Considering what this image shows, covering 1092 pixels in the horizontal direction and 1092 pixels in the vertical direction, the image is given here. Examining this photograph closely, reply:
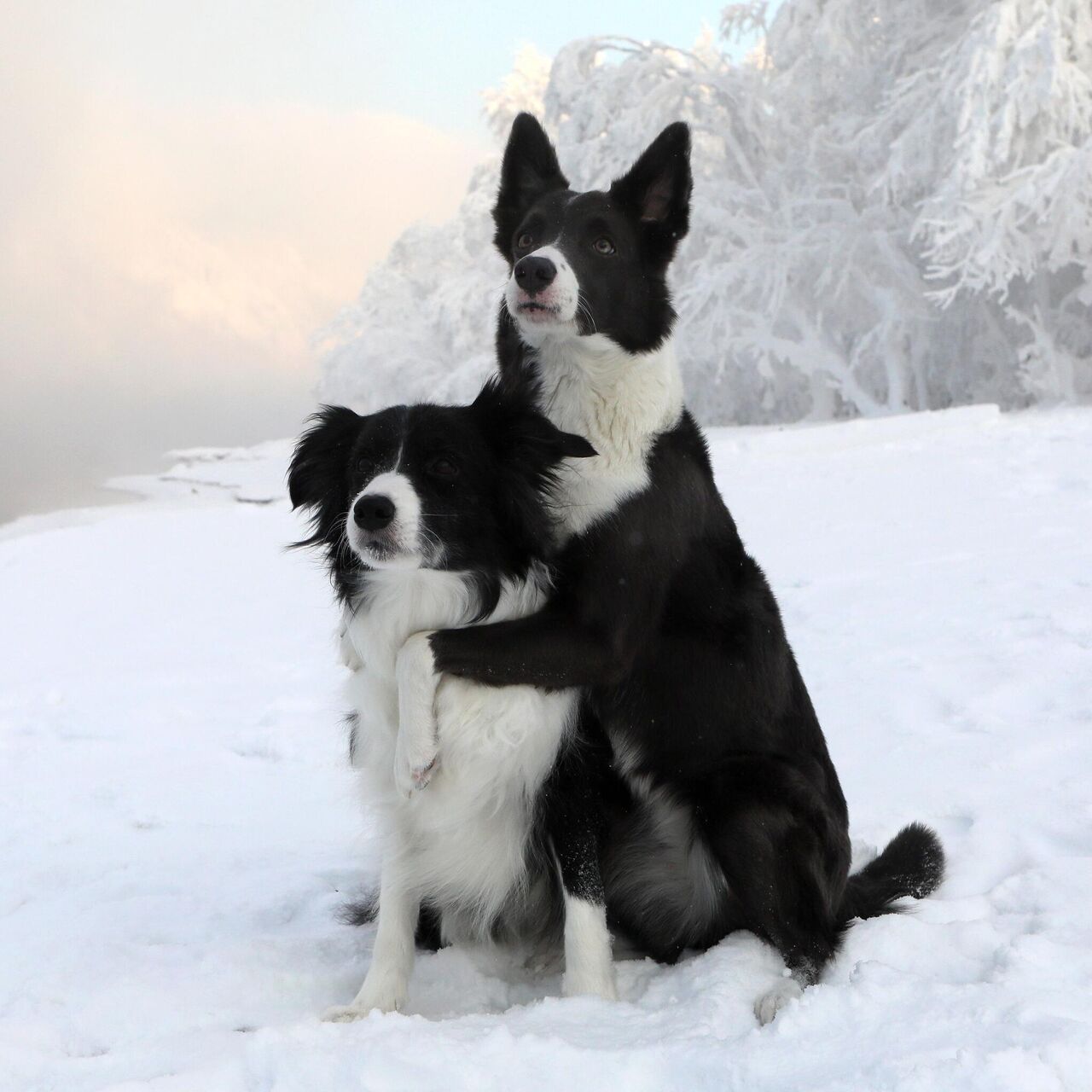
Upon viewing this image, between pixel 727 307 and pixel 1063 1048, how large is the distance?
17511 mm

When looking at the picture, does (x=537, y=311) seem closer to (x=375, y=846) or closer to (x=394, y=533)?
(x=394, y=533)

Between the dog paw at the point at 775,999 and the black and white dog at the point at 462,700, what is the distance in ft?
1.13

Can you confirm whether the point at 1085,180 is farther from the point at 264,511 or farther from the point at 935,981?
the point at 935,981

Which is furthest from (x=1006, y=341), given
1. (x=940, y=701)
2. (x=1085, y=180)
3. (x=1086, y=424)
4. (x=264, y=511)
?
(x=940, y=701)

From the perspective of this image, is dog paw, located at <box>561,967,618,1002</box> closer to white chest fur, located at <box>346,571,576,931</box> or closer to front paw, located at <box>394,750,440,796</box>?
white chest fur, located at <box>346,571,576,931</box>

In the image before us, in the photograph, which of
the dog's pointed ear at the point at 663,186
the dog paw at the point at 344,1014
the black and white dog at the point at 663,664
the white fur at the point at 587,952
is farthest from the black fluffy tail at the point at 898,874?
the dog's pointed ear at the point at 663,186

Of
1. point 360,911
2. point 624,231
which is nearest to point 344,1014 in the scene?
point 360,911

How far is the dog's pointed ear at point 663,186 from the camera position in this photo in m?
3.24

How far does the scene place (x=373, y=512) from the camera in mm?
2498

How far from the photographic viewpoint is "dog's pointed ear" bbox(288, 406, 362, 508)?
284 centimetres

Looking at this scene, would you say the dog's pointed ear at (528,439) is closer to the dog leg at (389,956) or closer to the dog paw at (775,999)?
the dog leg at (389,956)

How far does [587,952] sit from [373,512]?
112cm

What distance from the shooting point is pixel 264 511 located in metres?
11.8

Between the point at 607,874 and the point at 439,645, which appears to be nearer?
the point at 439,645
